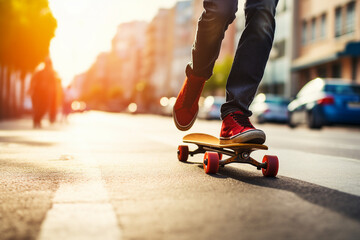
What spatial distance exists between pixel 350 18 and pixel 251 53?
27954 mm

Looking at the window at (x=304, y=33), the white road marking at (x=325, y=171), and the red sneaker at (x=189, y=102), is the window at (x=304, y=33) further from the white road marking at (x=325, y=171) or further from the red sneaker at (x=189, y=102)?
the red sneaker at (x=189, y=102)

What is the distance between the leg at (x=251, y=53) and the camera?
3.99 m

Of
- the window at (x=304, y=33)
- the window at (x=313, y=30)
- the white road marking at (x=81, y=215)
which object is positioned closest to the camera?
the white road marking at (x=81, y=215)

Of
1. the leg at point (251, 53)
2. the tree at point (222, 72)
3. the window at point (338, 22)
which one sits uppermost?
the window at point (338, 22)

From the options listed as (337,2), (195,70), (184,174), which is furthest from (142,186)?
(337,2)

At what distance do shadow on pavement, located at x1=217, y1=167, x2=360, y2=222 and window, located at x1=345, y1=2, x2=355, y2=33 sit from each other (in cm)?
2789

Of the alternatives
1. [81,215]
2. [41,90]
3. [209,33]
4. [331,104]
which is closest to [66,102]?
[41,90]

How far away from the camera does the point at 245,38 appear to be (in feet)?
13.4

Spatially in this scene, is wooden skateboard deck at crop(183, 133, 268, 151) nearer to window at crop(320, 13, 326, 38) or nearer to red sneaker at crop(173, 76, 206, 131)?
red sneaker at crop(173, 76, 206, 131)

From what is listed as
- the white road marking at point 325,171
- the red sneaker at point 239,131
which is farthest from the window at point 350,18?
the red sneaker at point 239,131

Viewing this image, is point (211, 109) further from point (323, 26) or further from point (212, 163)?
point (212, 163)

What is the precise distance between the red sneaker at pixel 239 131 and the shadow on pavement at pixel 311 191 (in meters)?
0.23

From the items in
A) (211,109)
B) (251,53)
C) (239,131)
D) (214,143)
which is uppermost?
(251,53)

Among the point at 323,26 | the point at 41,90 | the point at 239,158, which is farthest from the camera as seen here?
the point at 323,26
